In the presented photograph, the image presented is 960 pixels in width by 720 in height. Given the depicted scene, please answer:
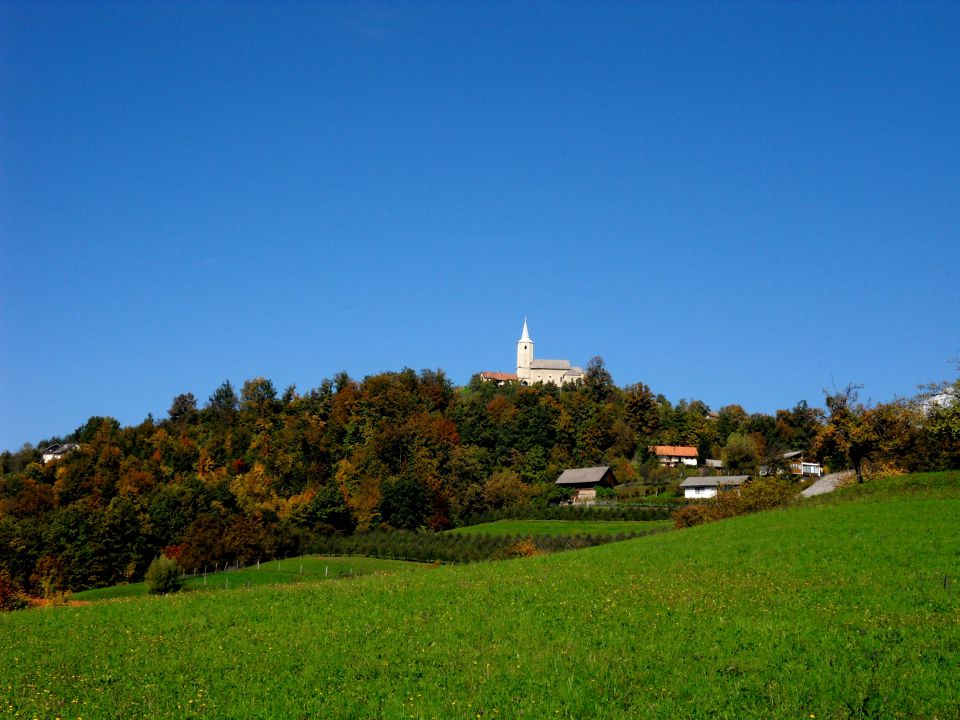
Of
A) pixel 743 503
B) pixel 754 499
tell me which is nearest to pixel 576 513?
pixel 743 503

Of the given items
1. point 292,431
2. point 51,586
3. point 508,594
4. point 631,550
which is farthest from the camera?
point 292,431

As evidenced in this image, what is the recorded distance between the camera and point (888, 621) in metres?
21.8

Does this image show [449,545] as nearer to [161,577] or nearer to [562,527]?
[562,527]

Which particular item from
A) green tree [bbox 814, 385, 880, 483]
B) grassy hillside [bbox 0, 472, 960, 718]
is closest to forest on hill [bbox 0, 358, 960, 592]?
green tree [bbox 814, 385, 880, 483]

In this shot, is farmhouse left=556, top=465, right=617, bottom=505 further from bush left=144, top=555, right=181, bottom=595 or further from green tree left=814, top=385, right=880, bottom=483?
bush left=144, top=555, right=181, bottom=595

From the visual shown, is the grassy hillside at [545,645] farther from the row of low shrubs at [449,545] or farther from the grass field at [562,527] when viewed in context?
the grass field at [562,527]

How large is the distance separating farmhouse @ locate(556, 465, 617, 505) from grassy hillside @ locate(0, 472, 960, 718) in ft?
275

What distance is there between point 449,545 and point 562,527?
49.6ft

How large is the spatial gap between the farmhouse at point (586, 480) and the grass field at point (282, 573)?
135 feet

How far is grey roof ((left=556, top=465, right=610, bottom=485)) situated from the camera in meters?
121

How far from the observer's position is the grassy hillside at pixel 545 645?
57.2 feet

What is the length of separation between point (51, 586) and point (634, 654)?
8063cm

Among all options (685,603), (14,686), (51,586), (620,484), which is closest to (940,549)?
(685,603)

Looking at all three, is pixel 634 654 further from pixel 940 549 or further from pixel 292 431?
pixel 292 431
